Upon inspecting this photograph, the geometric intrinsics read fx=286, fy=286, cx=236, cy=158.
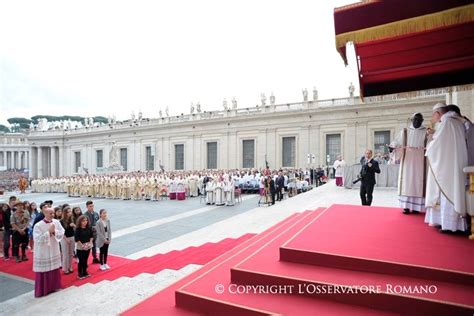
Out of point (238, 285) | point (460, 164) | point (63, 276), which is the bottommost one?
point (63, 276)

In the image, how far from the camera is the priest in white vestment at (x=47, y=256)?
216 inches

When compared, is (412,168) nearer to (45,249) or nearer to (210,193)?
(45,249)

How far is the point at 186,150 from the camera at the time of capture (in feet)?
124

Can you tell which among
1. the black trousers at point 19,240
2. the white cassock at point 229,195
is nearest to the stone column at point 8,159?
the white cassock at point 229,195

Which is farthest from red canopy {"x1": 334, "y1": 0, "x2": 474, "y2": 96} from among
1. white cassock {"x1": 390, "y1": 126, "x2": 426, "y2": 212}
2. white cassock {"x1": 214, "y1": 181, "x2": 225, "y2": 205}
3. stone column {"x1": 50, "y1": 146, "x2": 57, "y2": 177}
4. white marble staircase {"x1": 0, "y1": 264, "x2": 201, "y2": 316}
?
stone column {"x1": 50, "y1": 146, "x2": 57, "y2": 177}

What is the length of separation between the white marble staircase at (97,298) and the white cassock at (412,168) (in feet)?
14.2

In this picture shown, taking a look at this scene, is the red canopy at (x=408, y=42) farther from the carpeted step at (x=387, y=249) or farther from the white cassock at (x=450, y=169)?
the carpeted step at (x=387, y=249)

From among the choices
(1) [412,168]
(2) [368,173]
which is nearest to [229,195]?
(2) [368,173]

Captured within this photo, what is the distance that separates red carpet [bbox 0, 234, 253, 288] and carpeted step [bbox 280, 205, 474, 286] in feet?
9.69

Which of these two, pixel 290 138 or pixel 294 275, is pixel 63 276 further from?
pixel 290 138

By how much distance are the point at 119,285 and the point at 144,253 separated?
2.40 m

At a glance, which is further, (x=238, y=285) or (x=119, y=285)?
(x=119, y=285)

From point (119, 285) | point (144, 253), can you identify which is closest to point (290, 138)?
point (144, 253)

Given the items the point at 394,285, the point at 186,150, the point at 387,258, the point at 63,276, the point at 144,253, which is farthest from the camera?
the point at 186,150
